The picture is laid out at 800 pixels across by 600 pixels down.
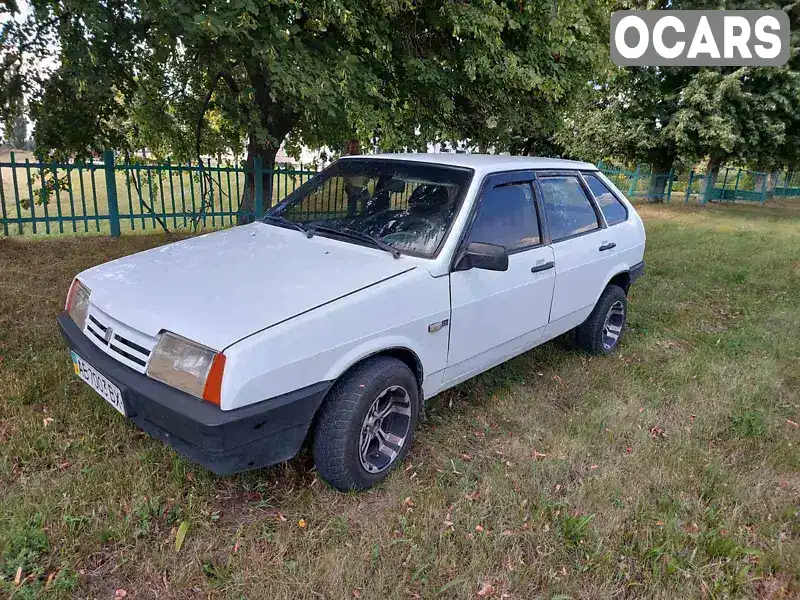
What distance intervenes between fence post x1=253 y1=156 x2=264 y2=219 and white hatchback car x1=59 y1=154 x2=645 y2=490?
5.69m

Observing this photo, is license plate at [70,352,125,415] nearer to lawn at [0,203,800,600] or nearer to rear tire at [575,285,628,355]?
lawn at [0,203,800,600]

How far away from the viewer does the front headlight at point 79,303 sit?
273cm

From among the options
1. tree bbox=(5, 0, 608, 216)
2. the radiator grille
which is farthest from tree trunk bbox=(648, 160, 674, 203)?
the radiator grille

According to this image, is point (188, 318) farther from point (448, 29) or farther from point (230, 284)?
point (448, 29)

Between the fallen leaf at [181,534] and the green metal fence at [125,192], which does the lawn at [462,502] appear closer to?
the fallen leaf at [181,534]

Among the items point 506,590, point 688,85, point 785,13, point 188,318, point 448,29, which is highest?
point 785,13

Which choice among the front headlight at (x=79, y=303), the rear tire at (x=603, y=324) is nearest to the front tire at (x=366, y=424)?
the front headlight at (x=79, y=303)

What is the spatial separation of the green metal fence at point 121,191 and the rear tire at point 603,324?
21.4 feet

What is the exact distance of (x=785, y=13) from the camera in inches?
645

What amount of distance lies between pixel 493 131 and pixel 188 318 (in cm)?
676

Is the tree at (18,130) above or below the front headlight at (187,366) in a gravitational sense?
above

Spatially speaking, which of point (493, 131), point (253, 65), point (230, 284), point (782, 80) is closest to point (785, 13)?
point (782, 80)

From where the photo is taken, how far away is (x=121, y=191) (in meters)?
8.47

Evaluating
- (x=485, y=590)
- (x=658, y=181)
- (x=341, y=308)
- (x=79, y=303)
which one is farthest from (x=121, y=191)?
(x=658, y=181)
